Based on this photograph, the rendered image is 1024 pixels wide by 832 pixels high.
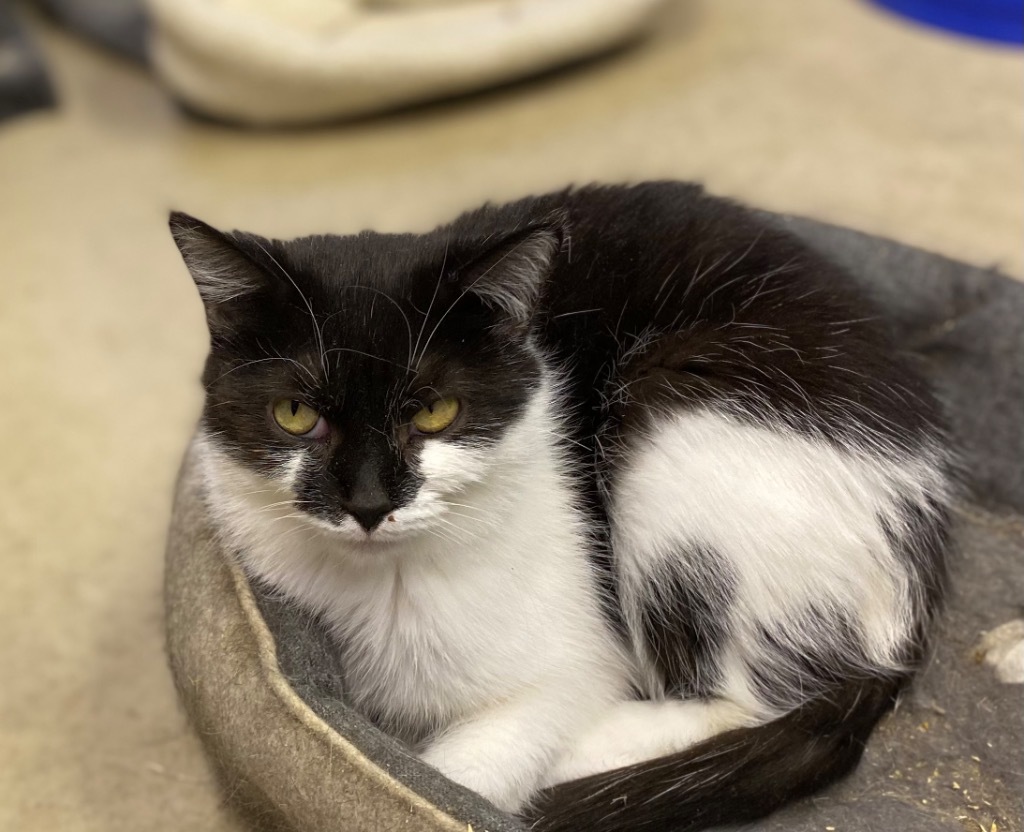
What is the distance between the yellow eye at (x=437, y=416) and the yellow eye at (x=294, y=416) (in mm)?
111

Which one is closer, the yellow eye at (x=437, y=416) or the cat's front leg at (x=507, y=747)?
the yellow eye at (x=437, y=416)

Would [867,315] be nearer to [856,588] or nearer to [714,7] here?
[856,588]

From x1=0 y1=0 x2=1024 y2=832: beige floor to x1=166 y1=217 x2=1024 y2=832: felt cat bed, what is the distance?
345 mm

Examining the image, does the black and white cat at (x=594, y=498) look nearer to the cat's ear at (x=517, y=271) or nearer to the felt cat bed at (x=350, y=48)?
the cat's ear at (x=517, y=271)

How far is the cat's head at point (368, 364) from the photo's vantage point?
105cm

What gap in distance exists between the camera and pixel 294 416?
1099 mm

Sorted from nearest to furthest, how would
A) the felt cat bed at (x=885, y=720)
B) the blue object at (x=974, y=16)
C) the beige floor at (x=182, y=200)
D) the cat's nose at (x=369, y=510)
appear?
the cat's nose at (x=369, y=510) < the felt cat bed at (x=885, y=720) < the beige floor at (x=182, y=200) < the blue object at (x=974, y=16)

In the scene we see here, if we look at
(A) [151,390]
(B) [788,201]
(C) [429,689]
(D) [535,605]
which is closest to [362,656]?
(C) [429,689]

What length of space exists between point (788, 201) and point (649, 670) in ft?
5.94

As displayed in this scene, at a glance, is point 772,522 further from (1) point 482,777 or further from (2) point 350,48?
(2) point 350,48

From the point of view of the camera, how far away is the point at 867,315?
1433 mm

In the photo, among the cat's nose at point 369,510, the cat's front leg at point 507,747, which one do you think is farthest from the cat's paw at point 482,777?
the cat's nose at point 369,510

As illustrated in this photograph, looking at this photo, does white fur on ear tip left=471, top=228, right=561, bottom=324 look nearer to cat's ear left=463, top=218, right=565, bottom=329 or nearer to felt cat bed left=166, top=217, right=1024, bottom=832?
cat's ear left=463, top=218, right=565, bottom=329

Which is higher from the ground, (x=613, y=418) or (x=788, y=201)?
(x=613, y=418)
